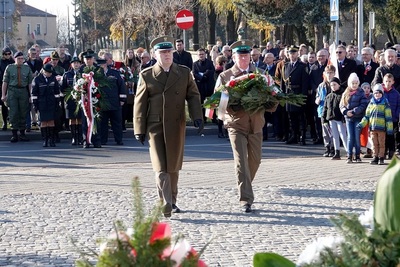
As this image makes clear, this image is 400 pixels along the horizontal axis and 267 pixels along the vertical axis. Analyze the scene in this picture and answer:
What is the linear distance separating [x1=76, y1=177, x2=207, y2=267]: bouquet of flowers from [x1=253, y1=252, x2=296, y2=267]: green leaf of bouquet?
14cm

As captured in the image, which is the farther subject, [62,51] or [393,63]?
[62,51]

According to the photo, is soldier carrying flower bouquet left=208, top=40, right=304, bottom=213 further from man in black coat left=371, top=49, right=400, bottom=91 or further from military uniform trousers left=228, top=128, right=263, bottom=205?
man in black coat left=371, top=49, right=400, bottom=91

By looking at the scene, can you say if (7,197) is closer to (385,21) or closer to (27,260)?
(27,260)

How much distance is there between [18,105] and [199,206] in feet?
33.4

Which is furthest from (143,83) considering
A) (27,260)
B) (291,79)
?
(291,79)

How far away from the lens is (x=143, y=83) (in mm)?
9797

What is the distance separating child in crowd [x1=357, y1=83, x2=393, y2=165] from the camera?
14938mm

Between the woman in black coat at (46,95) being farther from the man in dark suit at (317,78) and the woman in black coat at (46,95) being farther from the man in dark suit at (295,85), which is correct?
the man in dark suit at (317,78)

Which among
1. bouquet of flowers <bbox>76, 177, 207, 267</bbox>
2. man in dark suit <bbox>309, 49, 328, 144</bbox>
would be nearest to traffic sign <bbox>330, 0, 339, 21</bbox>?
man in dark suit <bbox>309, 49, 328, 144</bbox>

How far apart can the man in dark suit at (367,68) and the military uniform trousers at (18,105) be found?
24.4ft

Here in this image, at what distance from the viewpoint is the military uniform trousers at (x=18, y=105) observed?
19.5 metres

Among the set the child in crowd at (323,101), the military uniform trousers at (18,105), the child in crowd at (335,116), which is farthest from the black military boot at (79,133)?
the child in crowd at (335,116)

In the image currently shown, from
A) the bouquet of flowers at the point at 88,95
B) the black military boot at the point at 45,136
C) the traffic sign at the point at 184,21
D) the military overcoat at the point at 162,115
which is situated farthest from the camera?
the traffic sign at the point at 184,21

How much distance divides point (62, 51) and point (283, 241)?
13.9 m
